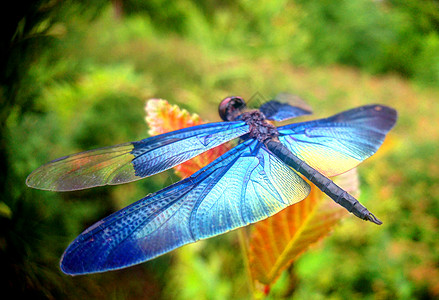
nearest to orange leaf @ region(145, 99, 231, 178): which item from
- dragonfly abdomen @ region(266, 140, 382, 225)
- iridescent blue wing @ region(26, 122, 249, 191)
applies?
iridescent blue wing @ region(26, 122, 249, 191)

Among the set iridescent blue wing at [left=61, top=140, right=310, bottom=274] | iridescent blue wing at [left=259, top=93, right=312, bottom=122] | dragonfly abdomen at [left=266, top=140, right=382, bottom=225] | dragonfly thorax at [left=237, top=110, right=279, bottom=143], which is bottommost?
iridescent blue wing at [left=61, top=140, right=310, bottom=274]

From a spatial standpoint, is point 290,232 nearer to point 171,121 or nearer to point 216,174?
point 216,174

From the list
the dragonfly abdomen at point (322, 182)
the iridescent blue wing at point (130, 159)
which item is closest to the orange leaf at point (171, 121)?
the iridescent blue wing at point (130, 159)

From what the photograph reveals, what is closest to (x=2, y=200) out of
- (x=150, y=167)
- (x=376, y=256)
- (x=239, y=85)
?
(x=150, y=167)

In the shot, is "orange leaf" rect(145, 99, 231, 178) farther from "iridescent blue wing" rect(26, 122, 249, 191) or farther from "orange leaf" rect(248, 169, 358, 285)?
"orange leaf" rect(248, 169, 358, 285)

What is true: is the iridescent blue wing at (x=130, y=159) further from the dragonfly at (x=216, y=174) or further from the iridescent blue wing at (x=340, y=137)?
the iridescent blue wing at (x=340, y=137)

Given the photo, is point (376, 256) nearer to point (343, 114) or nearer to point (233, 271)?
point (233, 271)

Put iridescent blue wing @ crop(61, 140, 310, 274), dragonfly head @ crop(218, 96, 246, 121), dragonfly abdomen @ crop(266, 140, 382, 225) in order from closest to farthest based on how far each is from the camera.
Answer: iridescent blue wing @ crop(61, 140, 310, 274) < dragonfly abdomen @ crop(266, 140, 382, 225) < dragonfly head @ crop(218, 96, 246, 121)
